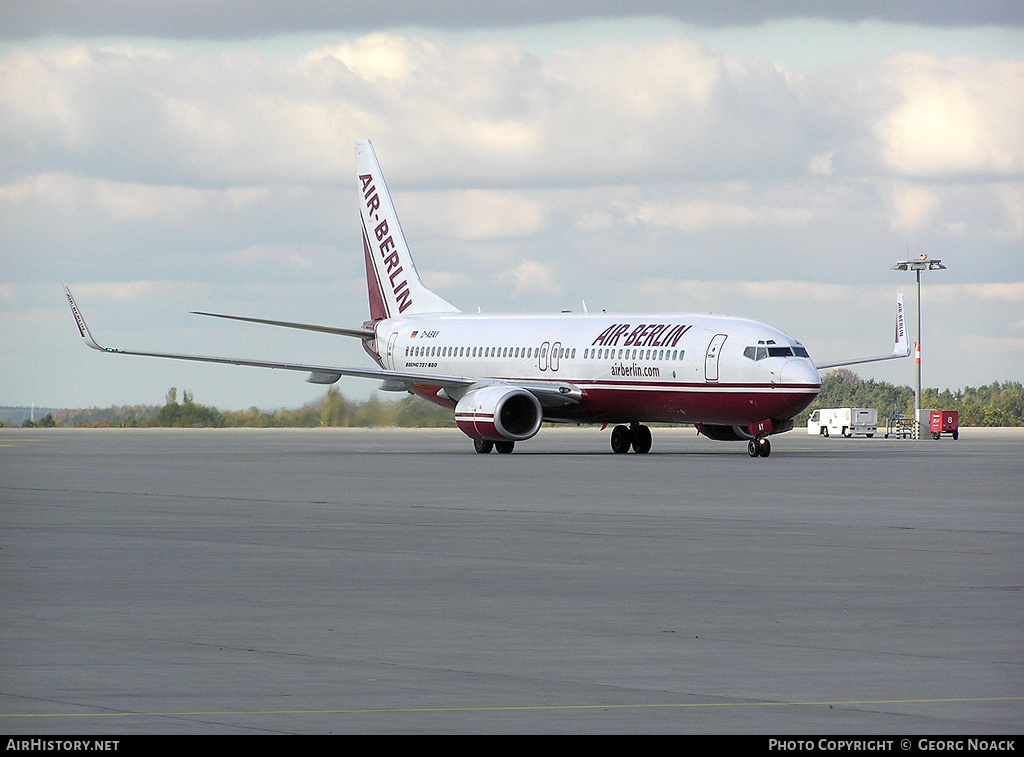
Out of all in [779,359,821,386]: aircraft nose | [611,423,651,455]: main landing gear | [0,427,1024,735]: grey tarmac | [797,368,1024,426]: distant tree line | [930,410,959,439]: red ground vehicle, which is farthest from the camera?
[797,368,1024,426]: distant tree line

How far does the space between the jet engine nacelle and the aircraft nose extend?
7.48 metres

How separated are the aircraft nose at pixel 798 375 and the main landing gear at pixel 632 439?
7.46 m

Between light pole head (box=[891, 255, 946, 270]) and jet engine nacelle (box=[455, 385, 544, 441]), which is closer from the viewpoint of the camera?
jet engine nacelle (box=[455, 385, 544, 441])

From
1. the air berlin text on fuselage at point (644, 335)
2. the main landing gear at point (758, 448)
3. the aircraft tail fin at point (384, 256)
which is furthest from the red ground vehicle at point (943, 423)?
the main landing gear at point (758, 448)

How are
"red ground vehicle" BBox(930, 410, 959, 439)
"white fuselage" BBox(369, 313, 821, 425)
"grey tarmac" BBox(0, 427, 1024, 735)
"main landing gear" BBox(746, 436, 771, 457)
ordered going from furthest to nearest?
"red ground vehicle" BBox(930, 410, 959, 439) < "main landing gear" BBox(746, 436, 771, 457) < "white fuselage" BBox(369, 313, 821, 425) < "grey tarmac" BBox(0, 427, 1024, 735)

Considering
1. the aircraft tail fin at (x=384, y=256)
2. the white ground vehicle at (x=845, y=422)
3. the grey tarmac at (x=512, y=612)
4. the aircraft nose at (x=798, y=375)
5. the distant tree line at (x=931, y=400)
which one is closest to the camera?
the grey tarmac at (x=512, y=612)

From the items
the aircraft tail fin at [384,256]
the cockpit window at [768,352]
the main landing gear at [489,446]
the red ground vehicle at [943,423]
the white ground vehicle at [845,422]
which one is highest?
the aircraft tail fin at [384,256]

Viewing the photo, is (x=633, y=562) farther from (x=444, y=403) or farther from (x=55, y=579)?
(x=444, y=403)

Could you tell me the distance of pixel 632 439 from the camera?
2194 inches

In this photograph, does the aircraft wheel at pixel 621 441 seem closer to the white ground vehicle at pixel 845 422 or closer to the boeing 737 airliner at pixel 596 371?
the boeing 737 airliner at pixel 596 371

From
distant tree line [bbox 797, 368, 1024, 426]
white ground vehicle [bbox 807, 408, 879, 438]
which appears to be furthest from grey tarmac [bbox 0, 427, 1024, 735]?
distant tree line [bbox 797, 368, 1024, 426]

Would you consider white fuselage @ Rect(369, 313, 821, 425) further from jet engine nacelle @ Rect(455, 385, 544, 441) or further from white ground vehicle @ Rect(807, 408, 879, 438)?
white ground vehicle @ Rect(807, 408, 879, 438)

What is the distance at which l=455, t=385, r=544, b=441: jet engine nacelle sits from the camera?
169 feet

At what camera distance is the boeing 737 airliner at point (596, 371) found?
49.6 metres
